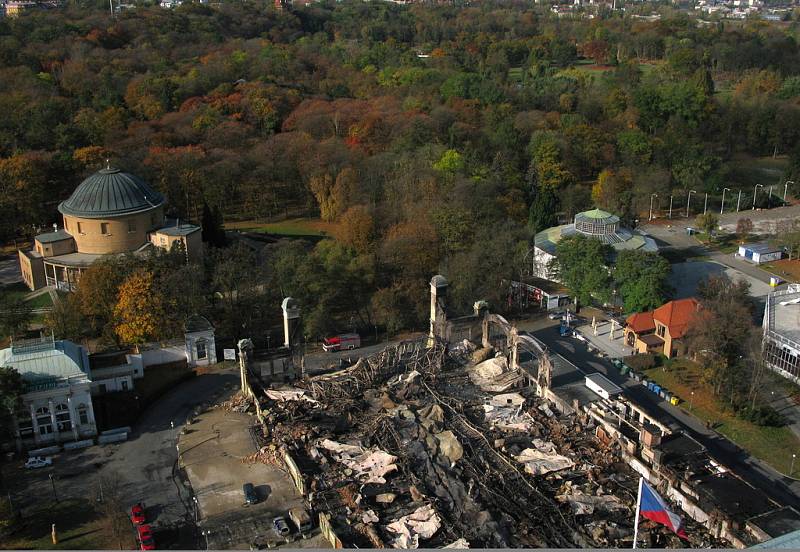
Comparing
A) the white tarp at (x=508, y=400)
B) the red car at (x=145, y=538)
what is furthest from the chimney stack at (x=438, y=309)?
the red car at (x=145, y=538)

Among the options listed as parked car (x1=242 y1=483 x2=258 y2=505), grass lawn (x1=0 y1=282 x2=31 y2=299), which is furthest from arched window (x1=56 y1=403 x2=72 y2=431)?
grass lawn (x1=0 y1=282 x2=31 y2=299)

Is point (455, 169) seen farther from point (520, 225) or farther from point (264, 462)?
point (264, 462)

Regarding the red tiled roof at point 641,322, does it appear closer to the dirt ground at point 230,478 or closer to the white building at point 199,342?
the dirt ground at point 230,478

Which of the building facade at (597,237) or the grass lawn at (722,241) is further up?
the building facade at (597,237)

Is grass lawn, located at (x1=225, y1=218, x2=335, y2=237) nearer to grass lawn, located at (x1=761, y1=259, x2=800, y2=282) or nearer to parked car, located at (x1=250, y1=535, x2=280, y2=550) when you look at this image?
grass lawn, located at (x1=761, y1=259, x2=800, y2=282)

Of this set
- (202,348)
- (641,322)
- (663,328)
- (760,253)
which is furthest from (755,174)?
(202,348)

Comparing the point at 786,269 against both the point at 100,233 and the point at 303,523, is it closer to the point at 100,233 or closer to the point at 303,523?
the point at 303,523

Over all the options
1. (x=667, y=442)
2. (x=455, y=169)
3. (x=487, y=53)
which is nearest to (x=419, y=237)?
(x=455, y=169)
